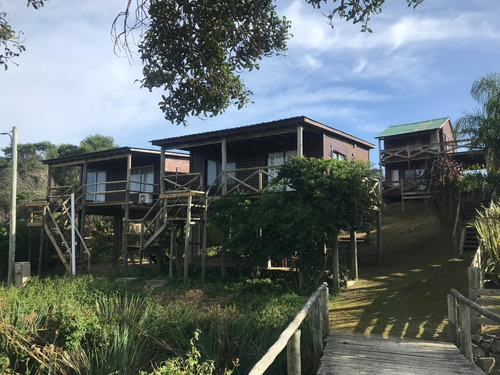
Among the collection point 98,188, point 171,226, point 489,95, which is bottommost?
point 171,226

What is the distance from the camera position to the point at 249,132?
1616 cm

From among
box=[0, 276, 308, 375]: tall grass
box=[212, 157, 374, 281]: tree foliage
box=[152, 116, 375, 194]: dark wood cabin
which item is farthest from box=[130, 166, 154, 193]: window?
box=[0, 276, 308, 375]: tall grass

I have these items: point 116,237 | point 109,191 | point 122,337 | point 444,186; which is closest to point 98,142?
point 116,237

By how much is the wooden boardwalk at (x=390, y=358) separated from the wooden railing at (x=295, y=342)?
250 mm

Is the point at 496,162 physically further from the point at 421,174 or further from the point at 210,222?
the point at 210,222

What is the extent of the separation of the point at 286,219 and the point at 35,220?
15813 millimetres

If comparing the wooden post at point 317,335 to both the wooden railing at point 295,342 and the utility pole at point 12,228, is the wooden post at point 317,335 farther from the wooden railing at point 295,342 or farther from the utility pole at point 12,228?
the utility pole at point 12,228

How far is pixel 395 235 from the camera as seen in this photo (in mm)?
20781

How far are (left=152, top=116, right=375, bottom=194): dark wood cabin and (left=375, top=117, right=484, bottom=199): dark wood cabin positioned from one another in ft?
20.9

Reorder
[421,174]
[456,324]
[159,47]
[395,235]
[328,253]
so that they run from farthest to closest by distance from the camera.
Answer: [395,235]
[421,174]
[328,253]
[159,47]
[456,324]

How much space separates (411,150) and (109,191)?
1989 cm

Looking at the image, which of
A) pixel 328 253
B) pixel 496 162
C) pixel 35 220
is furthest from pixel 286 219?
pixel 35 220

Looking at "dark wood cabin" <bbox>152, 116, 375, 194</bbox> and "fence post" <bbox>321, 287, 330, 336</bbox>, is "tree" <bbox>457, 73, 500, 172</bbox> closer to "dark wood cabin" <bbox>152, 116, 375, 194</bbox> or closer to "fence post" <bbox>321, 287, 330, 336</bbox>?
"dark wood cabin" <bbox>152, 116, 375, 194</bbox>

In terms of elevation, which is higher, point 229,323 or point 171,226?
point 171,226
